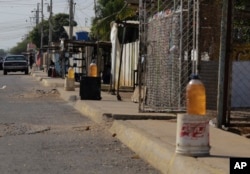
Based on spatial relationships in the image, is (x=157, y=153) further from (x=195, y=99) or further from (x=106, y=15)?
(x=106, y=15)

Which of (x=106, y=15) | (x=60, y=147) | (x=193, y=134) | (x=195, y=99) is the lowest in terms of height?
(x=60, y=147)

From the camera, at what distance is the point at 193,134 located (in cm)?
723

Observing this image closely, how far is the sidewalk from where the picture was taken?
7.04m

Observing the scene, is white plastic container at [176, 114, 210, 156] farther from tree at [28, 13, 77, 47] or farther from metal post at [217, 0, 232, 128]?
tree at [28, 13, 77, 47]

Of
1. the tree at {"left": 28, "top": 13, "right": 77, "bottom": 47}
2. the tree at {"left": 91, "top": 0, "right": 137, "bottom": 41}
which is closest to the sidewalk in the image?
the tree at {"left": 91, "top": 0, "right": 137, "bottom": 41}

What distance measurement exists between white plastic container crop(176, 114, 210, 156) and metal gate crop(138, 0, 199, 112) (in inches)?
186

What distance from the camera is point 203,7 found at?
12273 millimetres

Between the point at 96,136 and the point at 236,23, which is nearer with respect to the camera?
the point at 96,136

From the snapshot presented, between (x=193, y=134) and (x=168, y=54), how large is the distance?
19.4ft

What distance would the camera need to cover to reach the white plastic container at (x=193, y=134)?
7.21m

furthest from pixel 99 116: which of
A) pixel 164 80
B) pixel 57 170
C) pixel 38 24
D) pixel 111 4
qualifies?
pixel 38 24

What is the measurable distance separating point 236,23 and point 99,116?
377cm

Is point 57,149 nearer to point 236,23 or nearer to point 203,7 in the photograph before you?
point 203,7

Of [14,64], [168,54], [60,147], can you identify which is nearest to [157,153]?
[60,147]
